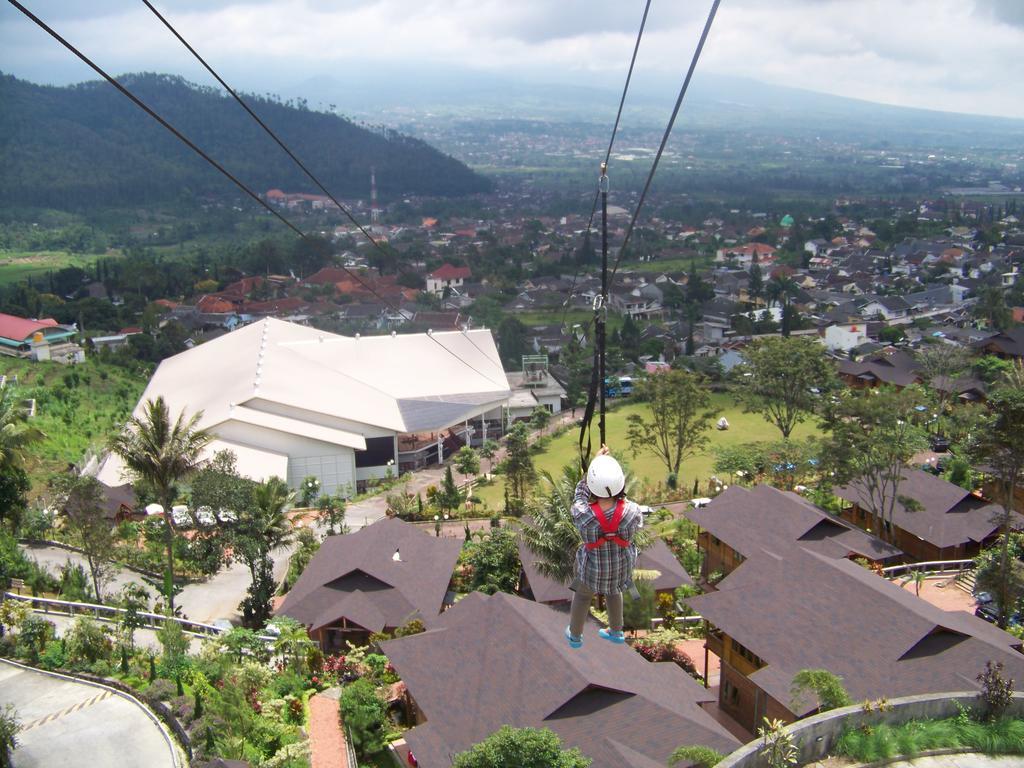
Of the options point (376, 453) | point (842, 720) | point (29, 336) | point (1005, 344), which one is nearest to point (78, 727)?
point (842, 720)

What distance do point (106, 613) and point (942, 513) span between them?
1629 centimetres

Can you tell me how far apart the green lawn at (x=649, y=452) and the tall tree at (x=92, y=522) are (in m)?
9.93

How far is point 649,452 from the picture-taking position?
95.3 ft

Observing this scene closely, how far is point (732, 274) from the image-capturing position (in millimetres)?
60062

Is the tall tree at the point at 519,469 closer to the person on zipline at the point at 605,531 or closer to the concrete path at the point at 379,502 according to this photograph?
the concrete path at the point at 379,502

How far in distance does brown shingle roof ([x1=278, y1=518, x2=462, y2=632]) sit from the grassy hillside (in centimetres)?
1251

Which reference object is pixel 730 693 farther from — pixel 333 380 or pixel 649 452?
pixel 333 380

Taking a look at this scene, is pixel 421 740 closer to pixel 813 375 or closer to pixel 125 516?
pixel 125 516

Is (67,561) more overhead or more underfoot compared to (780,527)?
more underfoot

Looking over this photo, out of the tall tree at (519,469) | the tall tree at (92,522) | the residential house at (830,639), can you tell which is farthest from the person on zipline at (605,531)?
the tall tree at (519,469)

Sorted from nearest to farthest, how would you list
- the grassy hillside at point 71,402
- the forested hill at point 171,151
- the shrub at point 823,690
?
the shrub at point 823,690 < the grassy hillside at point 71,402 < the forested hill at point 171,151

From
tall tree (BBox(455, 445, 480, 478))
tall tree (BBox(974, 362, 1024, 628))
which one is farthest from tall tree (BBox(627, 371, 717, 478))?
tall tree (BBox(974, 362, 1024, 628))

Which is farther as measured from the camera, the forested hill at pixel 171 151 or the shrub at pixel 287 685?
the forested hill at pixel 171 151

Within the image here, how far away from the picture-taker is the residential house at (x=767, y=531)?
16469mm
